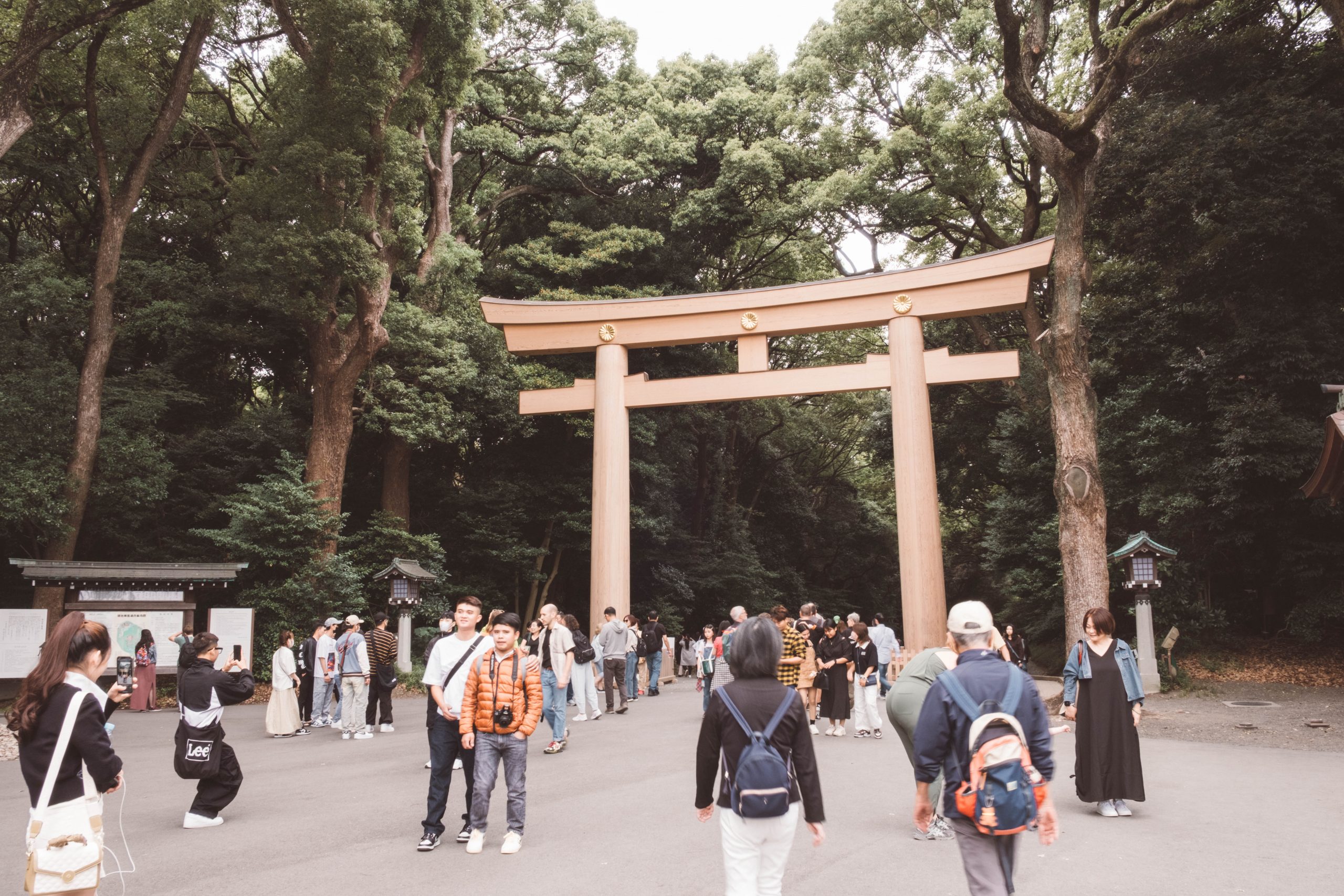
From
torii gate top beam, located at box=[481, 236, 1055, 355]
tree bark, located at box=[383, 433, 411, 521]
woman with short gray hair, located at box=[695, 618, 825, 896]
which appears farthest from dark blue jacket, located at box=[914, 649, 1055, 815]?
tree bark, located at box=[383, 433, 411, 521]

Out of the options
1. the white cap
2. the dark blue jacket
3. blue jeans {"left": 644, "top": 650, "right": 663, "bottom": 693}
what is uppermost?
the white cap

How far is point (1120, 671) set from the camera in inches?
243

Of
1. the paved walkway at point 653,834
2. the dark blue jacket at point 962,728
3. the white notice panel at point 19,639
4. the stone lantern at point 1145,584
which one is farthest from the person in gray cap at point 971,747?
the white notice panel at point 19,639

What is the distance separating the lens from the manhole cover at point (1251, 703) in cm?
1239

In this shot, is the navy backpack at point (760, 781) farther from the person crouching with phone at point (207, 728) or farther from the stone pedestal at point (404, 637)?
the stone pedestal at point (404, 637)

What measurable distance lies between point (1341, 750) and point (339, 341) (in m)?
17.2

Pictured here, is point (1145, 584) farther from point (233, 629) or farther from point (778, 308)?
point (233, 629)

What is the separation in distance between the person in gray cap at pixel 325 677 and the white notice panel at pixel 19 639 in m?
4.69

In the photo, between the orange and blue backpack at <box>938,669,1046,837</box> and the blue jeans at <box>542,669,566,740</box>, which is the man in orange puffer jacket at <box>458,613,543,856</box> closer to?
the orange and blue backpack at <box>938,669,1046,837</box>

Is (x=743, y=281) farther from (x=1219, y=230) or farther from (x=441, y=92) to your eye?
(x=1219, y=230)

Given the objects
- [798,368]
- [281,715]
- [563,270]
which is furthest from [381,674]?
[563,270]

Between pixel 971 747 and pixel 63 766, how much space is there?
11.4 ft

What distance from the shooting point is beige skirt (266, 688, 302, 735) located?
427 inches

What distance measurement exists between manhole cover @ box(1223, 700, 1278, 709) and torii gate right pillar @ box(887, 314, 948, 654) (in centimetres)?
404
